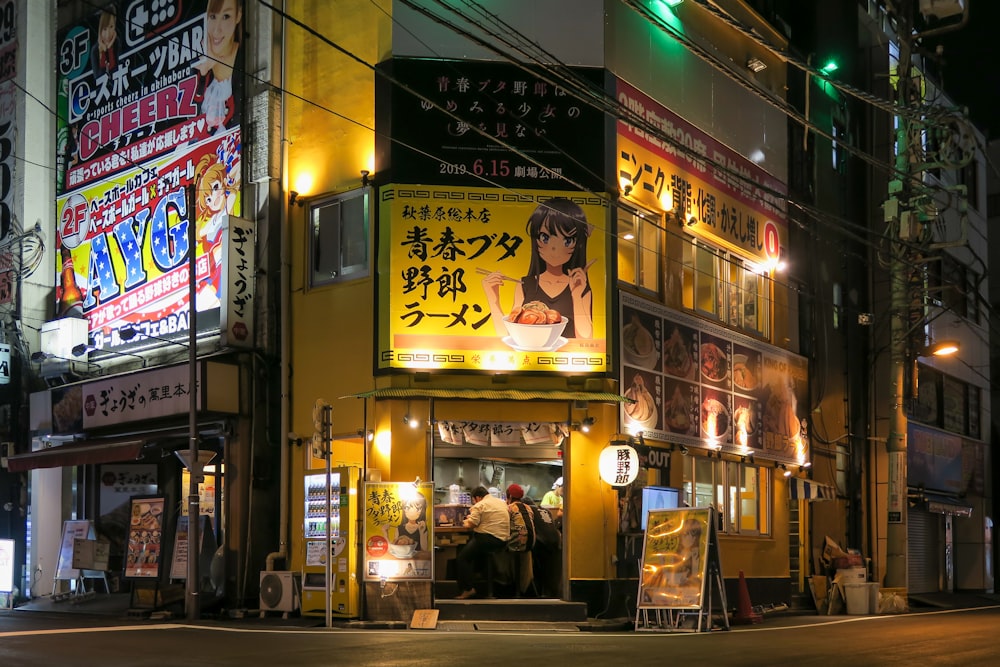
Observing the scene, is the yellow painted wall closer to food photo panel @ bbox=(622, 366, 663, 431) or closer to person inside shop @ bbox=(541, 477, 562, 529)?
person inside shop @ bbox=(541, 477, 562, 529)

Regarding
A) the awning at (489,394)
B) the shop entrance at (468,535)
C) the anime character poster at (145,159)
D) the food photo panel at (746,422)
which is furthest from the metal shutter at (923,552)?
the anime character poster at (145,159)

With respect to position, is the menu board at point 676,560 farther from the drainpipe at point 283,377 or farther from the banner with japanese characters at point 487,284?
the drainpipe at point 283,377

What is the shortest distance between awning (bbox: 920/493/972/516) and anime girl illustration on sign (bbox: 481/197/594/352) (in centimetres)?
1481

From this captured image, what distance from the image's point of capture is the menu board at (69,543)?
2353 cm

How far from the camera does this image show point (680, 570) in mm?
17953

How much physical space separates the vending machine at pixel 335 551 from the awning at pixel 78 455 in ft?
13.2

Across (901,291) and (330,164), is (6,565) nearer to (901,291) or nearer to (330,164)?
(330,164)

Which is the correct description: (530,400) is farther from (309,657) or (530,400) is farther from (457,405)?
(309,657)

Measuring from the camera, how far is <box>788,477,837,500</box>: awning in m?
25.7

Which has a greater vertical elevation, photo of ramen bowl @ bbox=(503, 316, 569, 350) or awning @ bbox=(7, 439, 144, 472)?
photo of ramen bowl @ bbox=(503, 316, 569, 350)

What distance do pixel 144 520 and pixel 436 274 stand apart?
7269mm

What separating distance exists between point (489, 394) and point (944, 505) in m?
17.6

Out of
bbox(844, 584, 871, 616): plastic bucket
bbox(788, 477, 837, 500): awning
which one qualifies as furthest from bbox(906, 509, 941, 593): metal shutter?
bbox(844, 584, 871, 616): plastic bucket

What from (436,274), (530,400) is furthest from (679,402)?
(436,274)
